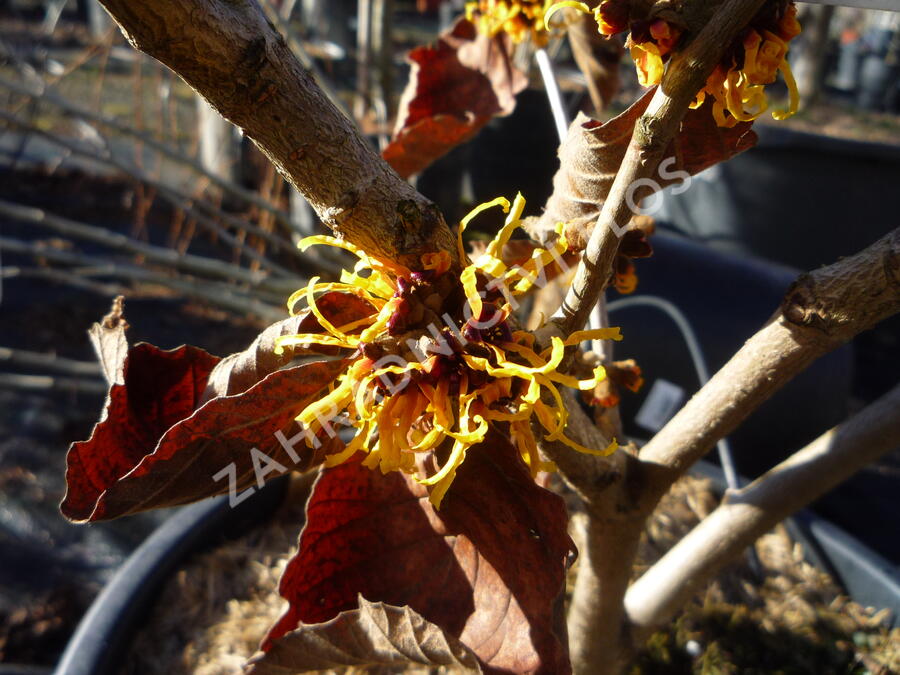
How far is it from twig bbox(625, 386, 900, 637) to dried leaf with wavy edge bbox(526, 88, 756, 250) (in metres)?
0.25

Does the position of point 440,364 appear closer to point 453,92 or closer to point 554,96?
point 554,96

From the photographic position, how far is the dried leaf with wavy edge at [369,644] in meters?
0.47

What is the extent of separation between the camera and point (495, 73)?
0.86 m

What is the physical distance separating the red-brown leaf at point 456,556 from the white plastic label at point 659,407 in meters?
0.54

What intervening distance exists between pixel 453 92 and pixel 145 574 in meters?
0.70

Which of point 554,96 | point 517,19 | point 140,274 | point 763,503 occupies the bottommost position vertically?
point 763,503

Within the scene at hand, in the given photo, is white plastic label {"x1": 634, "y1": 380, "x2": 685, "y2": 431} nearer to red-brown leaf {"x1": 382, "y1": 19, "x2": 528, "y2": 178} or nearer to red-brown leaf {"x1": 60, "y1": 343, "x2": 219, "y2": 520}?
red-brown leaf {"x1": 382, "y1": 19, "x2": 528, "y2": 178}

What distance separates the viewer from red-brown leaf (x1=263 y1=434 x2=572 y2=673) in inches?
18.8

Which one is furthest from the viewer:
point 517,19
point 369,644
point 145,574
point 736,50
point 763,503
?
point 145,574

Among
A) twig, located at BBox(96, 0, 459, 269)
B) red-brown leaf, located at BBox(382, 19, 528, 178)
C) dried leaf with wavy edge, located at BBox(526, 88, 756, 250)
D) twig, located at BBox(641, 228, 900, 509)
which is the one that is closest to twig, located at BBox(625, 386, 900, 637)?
→ twig, located at BBox(641, 228, 900, 509)

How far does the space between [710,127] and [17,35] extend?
5.22m

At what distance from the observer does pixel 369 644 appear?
482 millimetres

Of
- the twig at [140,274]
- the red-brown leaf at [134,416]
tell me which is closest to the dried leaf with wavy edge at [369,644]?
the red-brown leaf at [134,416]

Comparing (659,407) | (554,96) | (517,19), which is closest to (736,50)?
(554,96)
